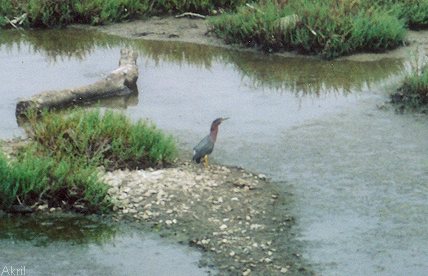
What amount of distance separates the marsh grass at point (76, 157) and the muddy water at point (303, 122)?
758 mm

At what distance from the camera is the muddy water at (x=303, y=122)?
7914 mm

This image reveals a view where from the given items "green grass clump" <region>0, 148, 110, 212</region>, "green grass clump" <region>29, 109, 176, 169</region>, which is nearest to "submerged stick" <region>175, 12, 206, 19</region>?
"green grass clump" <region>29, 109, 176, 169</region>

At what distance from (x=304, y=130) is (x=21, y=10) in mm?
6966

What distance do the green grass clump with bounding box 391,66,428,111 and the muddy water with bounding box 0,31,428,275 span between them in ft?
0.92

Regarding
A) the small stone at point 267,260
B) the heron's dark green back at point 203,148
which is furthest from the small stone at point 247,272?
the heron's dark green back at point 203,148

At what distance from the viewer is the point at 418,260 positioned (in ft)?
24.2

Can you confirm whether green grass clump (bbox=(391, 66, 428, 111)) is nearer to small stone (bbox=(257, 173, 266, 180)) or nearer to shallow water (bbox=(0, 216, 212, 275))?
small stone (bbox=(257, 173, 266, 180))

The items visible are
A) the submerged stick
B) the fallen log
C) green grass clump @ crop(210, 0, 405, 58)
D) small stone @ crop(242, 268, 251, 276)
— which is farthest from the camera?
the submerged stick

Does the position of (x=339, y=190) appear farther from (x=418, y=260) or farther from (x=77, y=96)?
(x=77, y=96)

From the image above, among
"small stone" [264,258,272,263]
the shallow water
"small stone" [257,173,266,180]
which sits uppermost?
"small stone" [257,173,266,180]

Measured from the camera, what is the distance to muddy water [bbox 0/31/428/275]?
791 cm

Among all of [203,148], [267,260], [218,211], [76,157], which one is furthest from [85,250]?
[203,148]

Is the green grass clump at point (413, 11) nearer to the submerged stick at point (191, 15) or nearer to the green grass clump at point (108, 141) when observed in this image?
the submerged stick at point (191, 15)

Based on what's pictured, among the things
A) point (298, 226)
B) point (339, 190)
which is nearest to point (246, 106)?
point (339, 190)
